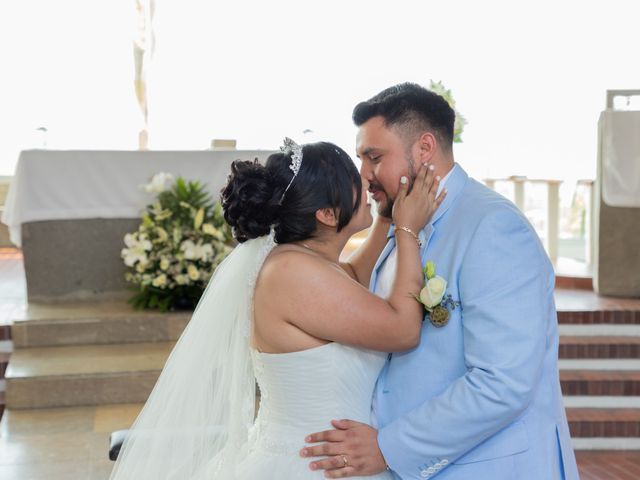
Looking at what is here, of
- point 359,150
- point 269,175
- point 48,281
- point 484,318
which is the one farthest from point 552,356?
point 48,281

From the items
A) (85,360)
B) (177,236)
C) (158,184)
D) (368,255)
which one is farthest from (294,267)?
(158,184)

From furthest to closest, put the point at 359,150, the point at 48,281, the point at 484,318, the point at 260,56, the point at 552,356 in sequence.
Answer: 1. the point at 260,56
2. the point at 48,281
3. the point at 359,150
4. the point at 552,356
5. the point at 484,318

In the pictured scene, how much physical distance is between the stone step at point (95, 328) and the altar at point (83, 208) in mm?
603

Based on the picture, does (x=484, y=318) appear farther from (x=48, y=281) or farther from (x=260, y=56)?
(x=260, y=56)

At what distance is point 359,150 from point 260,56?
10.3m

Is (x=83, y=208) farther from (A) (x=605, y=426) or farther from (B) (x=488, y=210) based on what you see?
(B) (x=488, y=210)

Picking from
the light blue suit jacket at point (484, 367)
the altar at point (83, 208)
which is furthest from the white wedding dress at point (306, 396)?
the altar at point (83, 208)

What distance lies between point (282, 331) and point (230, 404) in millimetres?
488

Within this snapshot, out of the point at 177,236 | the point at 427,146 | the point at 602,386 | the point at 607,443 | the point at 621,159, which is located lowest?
the point at 607,443

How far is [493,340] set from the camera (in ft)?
6.60

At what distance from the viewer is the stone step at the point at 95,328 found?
591 centimetres

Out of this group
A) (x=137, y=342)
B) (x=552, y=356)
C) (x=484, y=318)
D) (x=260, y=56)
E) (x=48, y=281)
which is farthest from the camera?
(x=260, y=56)

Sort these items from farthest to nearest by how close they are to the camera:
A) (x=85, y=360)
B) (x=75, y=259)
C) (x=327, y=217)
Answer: (x=75, y=259) → (x=85, y=360) → (x=327, y=217)

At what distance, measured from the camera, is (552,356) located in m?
2.17
